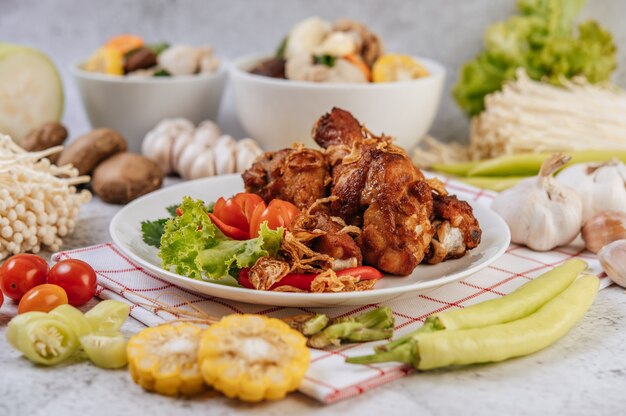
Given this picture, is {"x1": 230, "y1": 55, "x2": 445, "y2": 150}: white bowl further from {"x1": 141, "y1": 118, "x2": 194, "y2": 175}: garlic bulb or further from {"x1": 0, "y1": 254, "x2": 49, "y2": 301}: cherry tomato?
{"x1": 0, "y1": 254, "x2": 49, "y2": 301}: cherry tomato

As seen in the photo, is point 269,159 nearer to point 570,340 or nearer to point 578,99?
point 570,340

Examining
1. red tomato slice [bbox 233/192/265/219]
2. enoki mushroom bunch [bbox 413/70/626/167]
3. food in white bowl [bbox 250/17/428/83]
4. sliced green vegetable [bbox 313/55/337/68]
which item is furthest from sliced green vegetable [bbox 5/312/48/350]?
enoki mushroom bunch [bbox 413/70/626/167]

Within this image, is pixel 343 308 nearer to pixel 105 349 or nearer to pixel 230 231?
pixel 230 231

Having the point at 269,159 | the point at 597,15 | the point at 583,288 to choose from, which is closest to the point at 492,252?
the point at 583,288

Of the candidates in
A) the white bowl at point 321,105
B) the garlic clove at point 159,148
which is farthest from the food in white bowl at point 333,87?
the garlic clove at point 159,148

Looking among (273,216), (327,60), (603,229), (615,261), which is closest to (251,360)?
(273,216)

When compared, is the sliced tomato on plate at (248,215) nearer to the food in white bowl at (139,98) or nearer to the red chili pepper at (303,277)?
the red chili pepper at (303,277)
